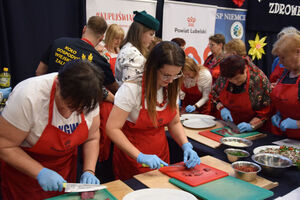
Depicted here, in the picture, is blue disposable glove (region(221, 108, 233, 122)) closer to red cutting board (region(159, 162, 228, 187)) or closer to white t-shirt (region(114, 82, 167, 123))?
red cutting board (region(159, 162, 228, 187))

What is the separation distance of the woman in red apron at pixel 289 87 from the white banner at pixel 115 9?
231cm

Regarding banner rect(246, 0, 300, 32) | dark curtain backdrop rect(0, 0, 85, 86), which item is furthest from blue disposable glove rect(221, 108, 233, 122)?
banner rect(246, 0, 300, 32)

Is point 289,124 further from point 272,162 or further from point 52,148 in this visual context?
point 52,148

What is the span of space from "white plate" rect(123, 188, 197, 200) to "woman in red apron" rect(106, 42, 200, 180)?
215 millimetres

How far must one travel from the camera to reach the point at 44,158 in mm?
1301

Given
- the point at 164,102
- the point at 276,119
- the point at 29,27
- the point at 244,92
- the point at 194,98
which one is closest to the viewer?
the point at 164,102

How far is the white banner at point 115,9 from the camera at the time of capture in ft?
11.5

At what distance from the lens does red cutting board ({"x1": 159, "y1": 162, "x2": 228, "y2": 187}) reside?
130 cm

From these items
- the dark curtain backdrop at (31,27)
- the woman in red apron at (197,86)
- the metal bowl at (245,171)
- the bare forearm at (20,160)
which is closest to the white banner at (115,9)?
the dark curtain backdrop at (31,27)

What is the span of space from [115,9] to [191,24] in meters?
1.49

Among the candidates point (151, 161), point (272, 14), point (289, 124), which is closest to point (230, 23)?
point (272, 14)

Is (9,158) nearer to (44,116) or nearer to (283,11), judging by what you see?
(44,116)

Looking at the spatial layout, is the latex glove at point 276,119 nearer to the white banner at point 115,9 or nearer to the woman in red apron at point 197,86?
the woman in red apron at point 197,86

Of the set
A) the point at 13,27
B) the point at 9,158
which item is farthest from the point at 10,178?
the point at 13,27
